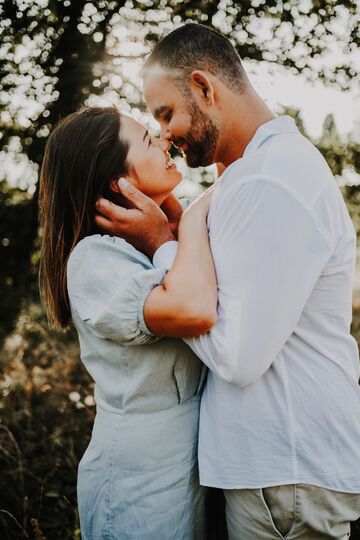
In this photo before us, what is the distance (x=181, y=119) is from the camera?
2455 millimetres

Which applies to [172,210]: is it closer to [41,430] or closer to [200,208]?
[200,208]

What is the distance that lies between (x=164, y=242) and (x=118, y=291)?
38cm

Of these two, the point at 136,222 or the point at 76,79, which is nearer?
the point at 136,222

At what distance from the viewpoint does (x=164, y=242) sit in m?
2.05

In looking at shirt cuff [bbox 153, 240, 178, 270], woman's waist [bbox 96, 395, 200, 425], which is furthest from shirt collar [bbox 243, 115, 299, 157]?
woman's waist [bbox 96, 395, 200, 425]

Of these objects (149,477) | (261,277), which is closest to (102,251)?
(261,277)

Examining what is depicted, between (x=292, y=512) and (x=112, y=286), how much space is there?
1.03 metres

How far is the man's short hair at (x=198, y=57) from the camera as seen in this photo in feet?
8.00

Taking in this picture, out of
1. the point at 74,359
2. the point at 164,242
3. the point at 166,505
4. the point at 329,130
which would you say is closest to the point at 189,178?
the point at 329,130

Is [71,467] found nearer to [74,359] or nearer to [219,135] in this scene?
[74,359]

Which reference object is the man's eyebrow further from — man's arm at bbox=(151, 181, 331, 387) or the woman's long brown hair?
man's arm at bbox=(151, 181, 331, 387)

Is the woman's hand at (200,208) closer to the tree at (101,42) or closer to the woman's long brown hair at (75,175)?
the woman's long brown hair at (75,175)

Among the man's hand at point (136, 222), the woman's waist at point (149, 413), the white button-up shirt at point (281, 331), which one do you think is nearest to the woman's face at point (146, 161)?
the man's hand at point (136, 222)

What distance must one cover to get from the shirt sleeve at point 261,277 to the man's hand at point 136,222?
465 millimetres
